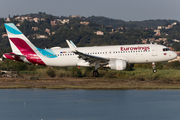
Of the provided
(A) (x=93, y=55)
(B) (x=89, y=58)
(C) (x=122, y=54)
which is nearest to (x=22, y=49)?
(B) (x=89, y=58)

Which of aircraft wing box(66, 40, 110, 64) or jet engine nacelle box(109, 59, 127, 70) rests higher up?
aircraft wing box(66, 40, 110, 64)

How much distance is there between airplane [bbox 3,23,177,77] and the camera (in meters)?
36.2

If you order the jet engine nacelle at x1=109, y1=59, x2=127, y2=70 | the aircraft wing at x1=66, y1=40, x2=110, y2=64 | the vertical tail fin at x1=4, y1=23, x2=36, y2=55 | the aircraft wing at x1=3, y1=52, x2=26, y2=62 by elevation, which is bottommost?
the jet engine nacelle at x1=109, y1=59, x2=127, y2=70

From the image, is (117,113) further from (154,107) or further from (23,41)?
(23,41)

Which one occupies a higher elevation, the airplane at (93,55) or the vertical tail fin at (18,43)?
the vertical tail fin at (18,43)

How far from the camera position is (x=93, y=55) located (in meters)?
36.8

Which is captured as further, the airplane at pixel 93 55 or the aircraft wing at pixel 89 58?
the airplane at pixel 93 55

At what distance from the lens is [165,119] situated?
18.3 m

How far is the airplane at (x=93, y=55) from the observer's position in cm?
3625

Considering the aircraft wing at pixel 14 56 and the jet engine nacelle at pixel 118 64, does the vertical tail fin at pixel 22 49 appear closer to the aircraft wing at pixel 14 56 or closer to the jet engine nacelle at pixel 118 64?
the aircraft wing at pixel 14 56

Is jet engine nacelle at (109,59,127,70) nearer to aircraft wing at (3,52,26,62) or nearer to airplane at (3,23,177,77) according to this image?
airplane at (3,23,177,77)

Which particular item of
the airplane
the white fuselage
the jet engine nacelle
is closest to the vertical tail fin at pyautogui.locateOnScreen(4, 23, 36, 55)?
the airplane

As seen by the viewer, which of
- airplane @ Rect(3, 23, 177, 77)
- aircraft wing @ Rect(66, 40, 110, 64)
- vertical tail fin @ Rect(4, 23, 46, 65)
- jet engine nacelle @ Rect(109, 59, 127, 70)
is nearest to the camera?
aircraft wing @ Rect(66, 40, 110, 64)

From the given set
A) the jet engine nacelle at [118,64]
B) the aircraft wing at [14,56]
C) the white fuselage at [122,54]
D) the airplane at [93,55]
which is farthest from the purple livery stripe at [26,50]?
the jet engine nacelle at [118,64]
